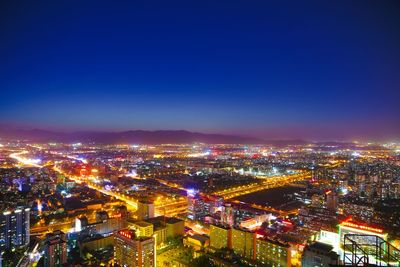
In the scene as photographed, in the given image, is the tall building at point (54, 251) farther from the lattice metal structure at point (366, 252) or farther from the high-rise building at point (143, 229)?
the lattice metal structure at point (366, 252)

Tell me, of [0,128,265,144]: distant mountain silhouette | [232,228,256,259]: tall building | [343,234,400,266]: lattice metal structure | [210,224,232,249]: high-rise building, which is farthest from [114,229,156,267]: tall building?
[0,128,265,144]: distant mountain silhouette

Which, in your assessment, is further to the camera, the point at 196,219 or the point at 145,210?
the point at 196,219

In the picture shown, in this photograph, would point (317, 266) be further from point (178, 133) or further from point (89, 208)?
point (178, 133)

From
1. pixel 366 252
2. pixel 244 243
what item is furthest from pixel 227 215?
pixel 366 252

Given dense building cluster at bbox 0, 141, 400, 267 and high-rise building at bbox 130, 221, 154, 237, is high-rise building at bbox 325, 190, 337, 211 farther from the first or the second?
high-rise building at bbox 130, 221, 154, 237

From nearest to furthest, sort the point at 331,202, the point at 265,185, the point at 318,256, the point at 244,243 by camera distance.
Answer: the point at 318,256 < the point at 244,243 < the point at 331,202 < the point at 265,185

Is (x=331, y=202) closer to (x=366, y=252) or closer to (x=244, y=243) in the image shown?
(x=244, y=243)

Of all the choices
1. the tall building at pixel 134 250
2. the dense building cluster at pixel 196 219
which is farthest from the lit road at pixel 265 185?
the tall building at pixel 134 250
